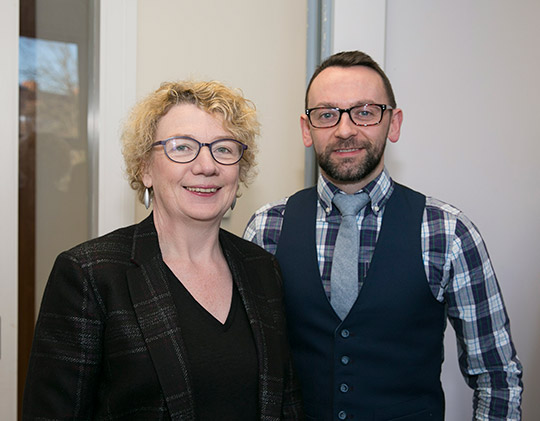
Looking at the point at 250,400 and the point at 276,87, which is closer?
the point at 250,400

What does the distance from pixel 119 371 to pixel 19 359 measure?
667 mm

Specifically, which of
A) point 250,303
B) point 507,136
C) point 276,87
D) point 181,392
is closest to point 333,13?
point 276,87

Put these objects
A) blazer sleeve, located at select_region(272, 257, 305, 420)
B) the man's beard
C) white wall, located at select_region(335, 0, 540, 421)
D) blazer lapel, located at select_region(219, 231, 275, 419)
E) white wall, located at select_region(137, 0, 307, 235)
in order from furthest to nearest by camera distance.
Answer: white wall, located at select_region(335, 0, 540, 421) < white wall, located at select_region(137, 0, 307, 235) < the man's beard < blazer sleeve, located at select_region(272, 257, 305, 420) < blazer lapel, located at select_region(219, 231, 275, 419)

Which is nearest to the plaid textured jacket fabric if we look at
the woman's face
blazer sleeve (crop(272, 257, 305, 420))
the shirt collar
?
the woman's face

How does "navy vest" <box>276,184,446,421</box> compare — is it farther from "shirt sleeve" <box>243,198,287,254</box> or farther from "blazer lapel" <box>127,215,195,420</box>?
"blazer lapel" <box>127,215,195,420</box>

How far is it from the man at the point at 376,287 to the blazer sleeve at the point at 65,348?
0.55 m

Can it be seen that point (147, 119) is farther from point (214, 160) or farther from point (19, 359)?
point (19, 359)

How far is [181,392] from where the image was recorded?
1.14m

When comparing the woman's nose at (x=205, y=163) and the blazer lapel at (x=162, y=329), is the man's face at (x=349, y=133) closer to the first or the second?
the woman's nose at (x=205, y=163)

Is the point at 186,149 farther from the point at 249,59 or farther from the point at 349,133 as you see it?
the point at 249,59

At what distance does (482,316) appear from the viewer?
144cm

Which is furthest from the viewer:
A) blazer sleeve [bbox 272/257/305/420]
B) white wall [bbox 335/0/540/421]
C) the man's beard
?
white wall [bbox 335/0/540/421]

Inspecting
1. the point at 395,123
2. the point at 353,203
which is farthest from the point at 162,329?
the point at 395,123
